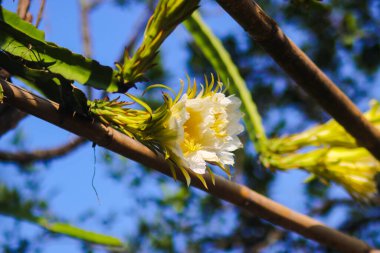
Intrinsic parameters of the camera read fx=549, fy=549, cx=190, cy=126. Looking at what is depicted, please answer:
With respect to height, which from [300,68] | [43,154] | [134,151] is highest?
[43,154]

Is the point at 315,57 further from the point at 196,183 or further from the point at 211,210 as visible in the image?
the point at 196,183

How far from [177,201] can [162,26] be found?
1798 millimetres

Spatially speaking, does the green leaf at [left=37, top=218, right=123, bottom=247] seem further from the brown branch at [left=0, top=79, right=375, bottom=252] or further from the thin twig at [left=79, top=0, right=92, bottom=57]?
the thin twig at [left=79, top=0, right=92, bottom=57]

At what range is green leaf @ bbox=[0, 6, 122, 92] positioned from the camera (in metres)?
0.55

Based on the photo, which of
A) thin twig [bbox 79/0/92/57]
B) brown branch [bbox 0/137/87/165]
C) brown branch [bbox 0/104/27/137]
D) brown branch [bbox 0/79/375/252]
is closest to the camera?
brown branch [bbox 0/79/375/252]

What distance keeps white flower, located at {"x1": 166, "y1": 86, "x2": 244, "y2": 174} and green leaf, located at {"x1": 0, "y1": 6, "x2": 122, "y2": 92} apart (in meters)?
0.08

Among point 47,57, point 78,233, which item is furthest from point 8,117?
point 47,57

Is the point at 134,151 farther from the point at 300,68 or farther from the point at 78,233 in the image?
the point at 78,233

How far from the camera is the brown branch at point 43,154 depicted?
1310mm

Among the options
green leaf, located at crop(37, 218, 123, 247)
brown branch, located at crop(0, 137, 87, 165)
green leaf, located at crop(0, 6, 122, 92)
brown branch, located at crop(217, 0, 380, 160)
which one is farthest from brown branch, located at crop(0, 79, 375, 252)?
brown branch, located at crop(0, 137, 87, 165)

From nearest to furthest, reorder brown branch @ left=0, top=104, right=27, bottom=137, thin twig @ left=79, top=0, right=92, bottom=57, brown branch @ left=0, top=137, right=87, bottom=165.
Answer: brown branch @ left=0, top=104, right=27, bottom=137, brown branch @ left=0, top=137, right=87, bottom=165, thin twig @ left=79, top=0, right=92, bottom=57

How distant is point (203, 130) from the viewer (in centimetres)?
59

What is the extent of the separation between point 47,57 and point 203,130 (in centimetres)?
18

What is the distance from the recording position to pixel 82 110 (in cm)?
55
